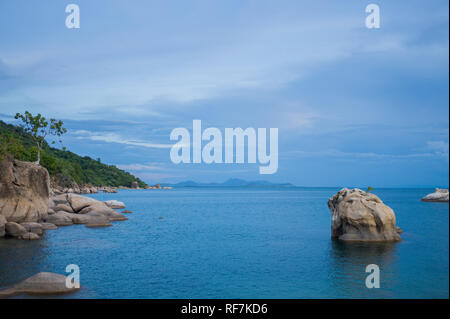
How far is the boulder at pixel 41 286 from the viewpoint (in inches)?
653

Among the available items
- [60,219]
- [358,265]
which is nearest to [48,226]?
[60,219]

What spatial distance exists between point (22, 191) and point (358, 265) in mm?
30007

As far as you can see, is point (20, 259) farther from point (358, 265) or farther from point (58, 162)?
point (58, 162)

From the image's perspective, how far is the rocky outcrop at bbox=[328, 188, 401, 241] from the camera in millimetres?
28344

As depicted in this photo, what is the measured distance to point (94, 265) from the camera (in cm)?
2300

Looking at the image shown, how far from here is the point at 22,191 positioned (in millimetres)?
34562

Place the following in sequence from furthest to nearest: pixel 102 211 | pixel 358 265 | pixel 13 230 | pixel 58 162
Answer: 1. pixel 58 162
2. pixel 102 211
3. pixel 13 230
4. pixel 358 265

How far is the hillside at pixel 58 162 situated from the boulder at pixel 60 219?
8.29m

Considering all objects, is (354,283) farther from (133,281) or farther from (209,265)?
(133,281)

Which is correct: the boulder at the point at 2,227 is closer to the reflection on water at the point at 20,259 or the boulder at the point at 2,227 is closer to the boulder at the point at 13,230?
the boulder at the point at 13,230

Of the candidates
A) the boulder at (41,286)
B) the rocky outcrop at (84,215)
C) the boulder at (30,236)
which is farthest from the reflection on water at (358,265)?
the rocky outcrop at (84,215)

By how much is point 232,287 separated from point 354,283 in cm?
652

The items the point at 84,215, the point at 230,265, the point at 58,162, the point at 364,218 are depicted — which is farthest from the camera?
the point at 58,162

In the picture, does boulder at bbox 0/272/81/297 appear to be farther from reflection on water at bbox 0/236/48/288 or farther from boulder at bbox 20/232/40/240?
boulder at bbox 20/232/40/240
